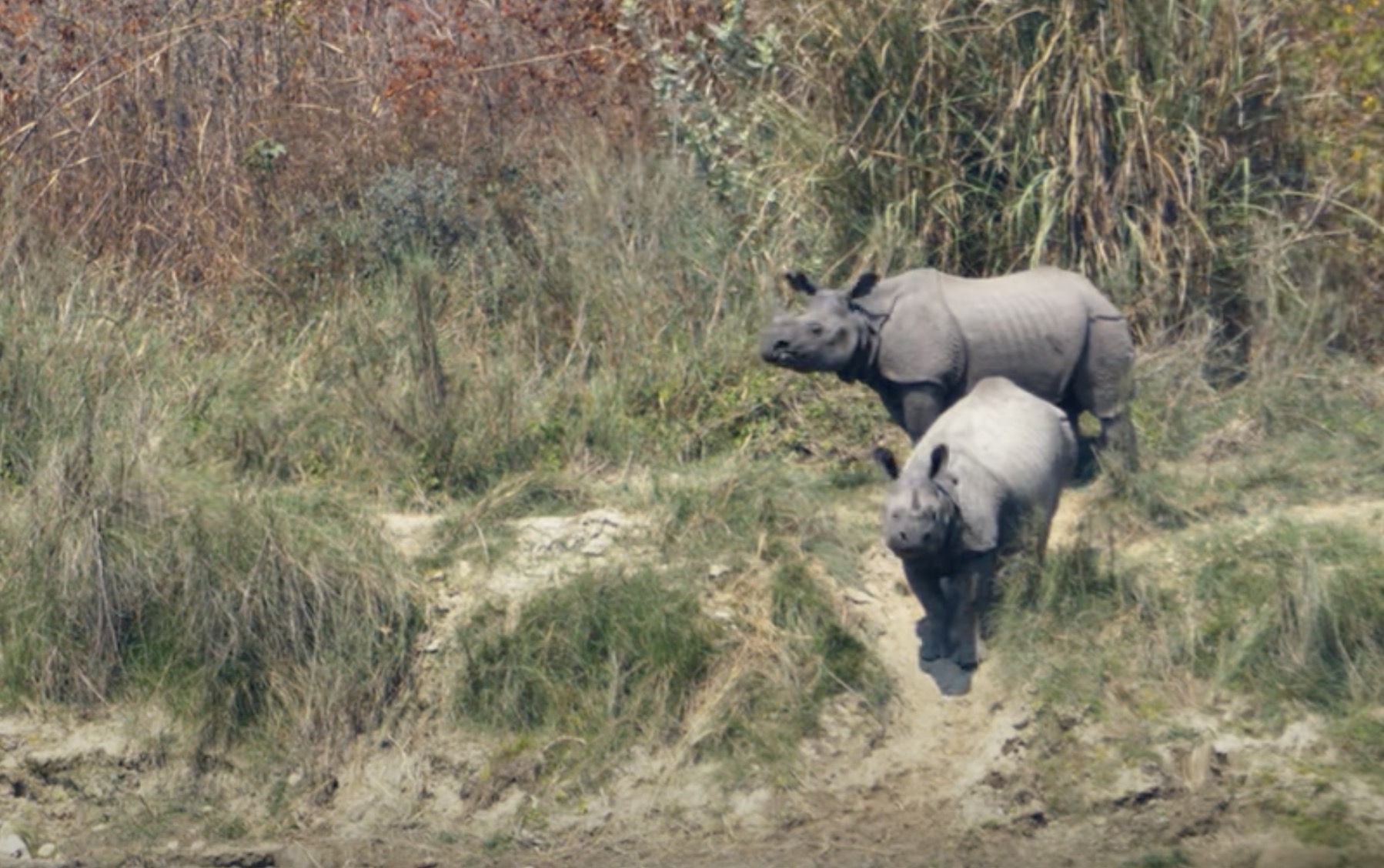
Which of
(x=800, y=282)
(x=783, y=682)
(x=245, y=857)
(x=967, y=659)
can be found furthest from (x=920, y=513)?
(x=245, y=857)

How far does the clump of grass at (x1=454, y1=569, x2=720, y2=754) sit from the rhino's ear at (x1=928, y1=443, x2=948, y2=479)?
43.2 inches

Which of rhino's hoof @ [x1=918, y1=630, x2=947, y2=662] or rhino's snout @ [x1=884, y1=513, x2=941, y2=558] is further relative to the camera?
rhino's hoof @ [x1=918, y1=630, x2=947, y2=662]

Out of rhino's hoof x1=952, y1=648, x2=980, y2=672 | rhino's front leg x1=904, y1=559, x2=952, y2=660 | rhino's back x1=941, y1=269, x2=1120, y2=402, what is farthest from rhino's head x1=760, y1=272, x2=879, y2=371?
rhino's hoof x1=952, y1=648, x2=980, y2=672

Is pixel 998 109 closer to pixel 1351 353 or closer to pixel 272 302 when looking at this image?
pixel 1351 353

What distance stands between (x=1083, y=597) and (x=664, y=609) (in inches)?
63.2

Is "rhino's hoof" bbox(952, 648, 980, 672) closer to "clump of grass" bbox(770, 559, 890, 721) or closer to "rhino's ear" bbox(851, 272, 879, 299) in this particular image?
"clump of grass" bbox(770, 559, 890, 721)

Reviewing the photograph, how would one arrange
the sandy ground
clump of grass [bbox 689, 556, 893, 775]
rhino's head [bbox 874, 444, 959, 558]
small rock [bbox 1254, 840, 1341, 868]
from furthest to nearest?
clump of grass [bbox 689, 556, 893, 775], rhino's head [bbox 874, 444, 959, 558], the sandy ground, small rock [bbox 1254, 840, 1341, 868]

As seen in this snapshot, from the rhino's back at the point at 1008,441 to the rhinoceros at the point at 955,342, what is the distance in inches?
10.0

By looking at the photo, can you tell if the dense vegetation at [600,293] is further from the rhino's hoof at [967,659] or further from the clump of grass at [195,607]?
the rhino's hoof at [967,659]

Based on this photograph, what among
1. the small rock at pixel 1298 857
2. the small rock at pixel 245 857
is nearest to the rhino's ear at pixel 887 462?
the small rock at pixel 1298 857

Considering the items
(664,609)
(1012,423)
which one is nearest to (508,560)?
(664,609)

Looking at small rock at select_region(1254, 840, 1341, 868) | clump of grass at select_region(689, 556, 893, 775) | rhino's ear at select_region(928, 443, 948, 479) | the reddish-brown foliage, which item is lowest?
small rock at select_region(1254, 840, 1341, 868)

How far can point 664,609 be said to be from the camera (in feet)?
27.1

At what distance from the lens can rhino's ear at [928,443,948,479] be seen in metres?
7.77
